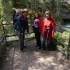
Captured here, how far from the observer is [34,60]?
7.11 m

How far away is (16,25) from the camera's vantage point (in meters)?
7.49

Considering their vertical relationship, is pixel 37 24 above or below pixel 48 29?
above

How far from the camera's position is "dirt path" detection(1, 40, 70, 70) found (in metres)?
6.60

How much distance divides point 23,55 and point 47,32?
1.14m

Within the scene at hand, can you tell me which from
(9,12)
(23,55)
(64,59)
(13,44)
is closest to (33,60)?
(23,55)

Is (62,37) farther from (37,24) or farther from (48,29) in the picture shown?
(37,24)

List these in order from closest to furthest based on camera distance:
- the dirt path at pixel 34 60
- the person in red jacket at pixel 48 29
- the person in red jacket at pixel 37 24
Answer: the dirt path at pixel 34 60
the person in red jacket at pixel 48 29
the person in red jacket at pixel 37 24

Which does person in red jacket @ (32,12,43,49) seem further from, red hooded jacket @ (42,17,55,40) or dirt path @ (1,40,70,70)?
dirt path @ (1,40,70,70)

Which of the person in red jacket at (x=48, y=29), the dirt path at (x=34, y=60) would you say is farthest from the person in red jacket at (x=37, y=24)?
the dirt path at (x=34, y=60)

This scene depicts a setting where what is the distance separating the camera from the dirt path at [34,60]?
260 inches

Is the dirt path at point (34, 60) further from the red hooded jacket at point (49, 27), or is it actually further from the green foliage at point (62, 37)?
the red hooded jacket at point (49, 27)

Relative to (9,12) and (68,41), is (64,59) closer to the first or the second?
(68,41)

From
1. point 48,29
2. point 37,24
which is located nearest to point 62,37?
point 48,29

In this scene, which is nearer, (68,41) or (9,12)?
(68,41)
